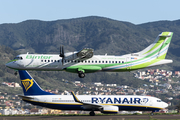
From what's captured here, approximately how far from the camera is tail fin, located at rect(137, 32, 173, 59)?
201ft

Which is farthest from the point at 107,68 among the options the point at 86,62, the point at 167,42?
the point at 167,42

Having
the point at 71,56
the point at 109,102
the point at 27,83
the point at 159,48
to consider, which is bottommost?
the point at 109,102

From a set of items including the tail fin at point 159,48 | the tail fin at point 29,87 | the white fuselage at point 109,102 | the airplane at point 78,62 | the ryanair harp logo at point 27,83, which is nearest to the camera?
the airplane at point 78,62

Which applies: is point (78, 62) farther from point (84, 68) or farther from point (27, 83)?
point (27, 83)

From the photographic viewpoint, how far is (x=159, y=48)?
61594mm

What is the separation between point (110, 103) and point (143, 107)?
7791mm

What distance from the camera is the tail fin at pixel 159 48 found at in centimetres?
6125

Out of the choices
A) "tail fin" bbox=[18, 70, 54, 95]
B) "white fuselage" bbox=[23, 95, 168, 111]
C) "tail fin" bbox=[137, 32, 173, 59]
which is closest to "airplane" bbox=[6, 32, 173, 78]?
"tail fin" bbox=[137, 32, 173, 59]

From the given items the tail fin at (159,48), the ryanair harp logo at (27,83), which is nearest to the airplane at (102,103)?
the ryanair harp logo at (27,83)

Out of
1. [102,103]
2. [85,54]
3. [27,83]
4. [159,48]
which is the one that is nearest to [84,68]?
[85,54]

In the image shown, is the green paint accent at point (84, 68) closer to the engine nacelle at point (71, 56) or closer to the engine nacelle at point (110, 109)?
the engine nacelle at point (71, 56)

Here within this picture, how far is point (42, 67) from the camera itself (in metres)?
55.9

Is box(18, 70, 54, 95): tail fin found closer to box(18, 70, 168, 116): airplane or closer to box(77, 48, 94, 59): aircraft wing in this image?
box(18, 70, 168, 116): airplane

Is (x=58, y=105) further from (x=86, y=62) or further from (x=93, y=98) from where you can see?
(x=86, y=62)
